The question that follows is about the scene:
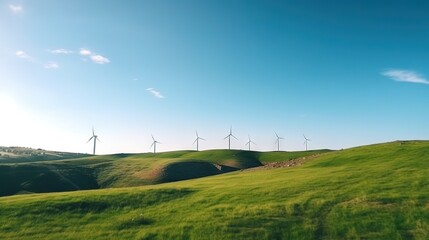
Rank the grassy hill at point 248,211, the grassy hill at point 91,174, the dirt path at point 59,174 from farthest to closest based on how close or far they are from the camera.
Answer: the dirt path at point 59,174 < the grassy hill at point 91,174 < the grassy hill at point 248,211

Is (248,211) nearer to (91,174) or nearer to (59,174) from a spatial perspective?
(59,174)

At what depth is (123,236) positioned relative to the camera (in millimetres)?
29406

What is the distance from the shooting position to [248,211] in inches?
1302

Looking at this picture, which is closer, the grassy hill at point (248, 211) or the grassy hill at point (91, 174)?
the grassy hill at point (248, 211)

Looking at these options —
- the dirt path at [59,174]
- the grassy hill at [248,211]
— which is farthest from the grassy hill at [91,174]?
the grassy hill at [248,211]

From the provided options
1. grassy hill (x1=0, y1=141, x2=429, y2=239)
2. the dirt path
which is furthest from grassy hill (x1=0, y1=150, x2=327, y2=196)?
grassy hill (x1=0, y1=141, x2=429, y2=239)

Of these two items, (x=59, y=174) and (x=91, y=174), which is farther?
(x=91, y=174)

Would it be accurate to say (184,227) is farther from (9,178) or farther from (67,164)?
(67,164)

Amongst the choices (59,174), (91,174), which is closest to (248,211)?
(59,174)

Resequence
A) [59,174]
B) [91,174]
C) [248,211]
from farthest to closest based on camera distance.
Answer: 1. [91,174]
2. [59,174]
3. [248,211]

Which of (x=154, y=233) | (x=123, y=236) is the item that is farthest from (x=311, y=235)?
(x=123, y=236)

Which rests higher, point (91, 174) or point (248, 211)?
point (91, 174)

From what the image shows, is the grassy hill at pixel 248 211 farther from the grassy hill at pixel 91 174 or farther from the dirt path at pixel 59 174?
the dirt path at pixel 59 174

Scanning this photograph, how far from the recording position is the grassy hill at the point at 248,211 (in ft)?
94.9
